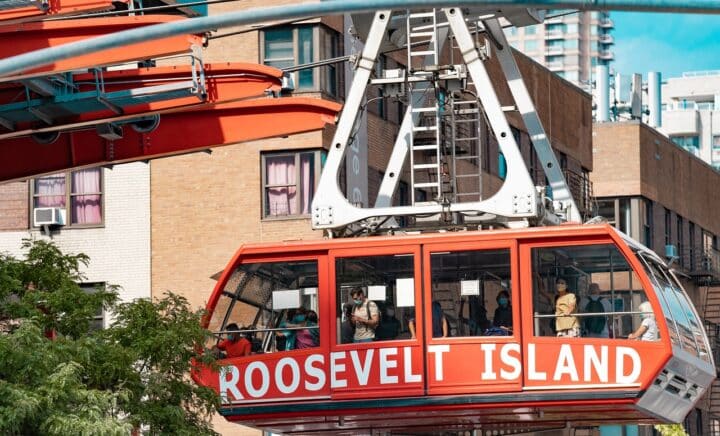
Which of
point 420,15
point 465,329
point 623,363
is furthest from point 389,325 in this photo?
point 420,15

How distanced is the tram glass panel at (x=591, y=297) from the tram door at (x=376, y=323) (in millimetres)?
1494

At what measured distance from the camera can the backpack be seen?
25.0 metres

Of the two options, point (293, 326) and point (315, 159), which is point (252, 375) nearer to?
point (293, 326)

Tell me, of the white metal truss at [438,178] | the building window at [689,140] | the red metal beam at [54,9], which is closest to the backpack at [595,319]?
the white metal truss at [438,178]

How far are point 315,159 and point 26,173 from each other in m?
11.5

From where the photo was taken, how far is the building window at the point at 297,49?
39000mm

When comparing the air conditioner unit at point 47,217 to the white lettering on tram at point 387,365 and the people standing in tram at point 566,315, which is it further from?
the people standing in tram at point 566,315

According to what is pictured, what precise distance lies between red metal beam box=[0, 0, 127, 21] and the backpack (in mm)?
6751

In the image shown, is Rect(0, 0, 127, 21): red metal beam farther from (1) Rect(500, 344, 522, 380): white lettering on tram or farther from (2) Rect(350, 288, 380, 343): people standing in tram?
(1) Rect(500, 344, 522, 380): white lettering on tram

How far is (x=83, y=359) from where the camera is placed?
67.3 feet

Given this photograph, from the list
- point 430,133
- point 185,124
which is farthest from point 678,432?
point 185,124

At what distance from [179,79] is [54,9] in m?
3.08

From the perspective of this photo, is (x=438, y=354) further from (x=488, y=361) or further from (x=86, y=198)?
(x=86, y=198)

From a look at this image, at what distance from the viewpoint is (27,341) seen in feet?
64.6
